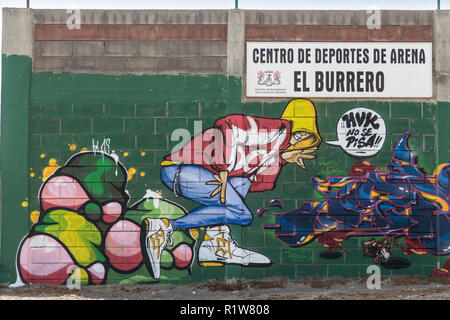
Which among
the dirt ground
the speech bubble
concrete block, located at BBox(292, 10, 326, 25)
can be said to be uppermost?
concrete block, located at BBox(292, 10, 326, 25)

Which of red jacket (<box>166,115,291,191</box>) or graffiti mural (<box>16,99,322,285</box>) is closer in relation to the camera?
graffiti mural (<box>16,99,322,285</box>)

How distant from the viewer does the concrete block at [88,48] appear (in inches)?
411

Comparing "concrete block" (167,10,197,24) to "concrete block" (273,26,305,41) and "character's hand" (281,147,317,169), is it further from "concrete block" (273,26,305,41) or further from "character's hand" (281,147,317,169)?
"character's hand" (281,147,317,169)

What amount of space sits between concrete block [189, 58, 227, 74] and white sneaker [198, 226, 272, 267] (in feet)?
9.11

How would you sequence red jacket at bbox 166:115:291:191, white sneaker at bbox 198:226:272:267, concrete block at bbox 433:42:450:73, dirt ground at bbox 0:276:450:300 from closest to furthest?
dirt ground at bbox 0:276:450:300 < white sneaker at bbox 198:226:272:267 < red jacket at bbox 166:115:291:191 < concrete block at bbox 433:42:450:73

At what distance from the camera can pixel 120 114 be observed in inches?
408

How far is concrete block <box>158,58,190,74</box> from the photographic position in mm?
10406

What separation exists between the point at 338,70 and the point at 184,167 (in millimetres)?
3235

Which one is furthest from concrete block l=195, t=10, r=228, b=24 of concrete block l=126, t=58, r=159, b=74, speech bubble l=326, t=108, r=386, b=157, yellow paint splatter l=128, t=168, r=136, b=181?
yellow paint splatter l=128, t=168, r=136, b=181

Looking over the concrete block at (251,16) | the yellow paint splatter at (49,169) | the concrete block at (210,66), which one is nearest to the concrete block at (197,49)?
the concrete block at (210,66)

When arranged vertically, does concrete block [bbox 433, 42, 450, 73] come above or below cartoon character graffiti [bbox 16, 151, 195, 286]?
above

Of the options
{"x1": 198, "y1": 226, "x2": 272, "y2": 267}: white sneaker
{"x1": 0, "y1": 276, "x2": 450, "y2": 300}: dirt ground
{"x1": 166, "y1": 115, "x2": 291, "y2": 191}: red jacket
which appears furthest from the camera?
{"x1": 166, "y1": 115, "x2": 291, "y2": 191}: red jacket

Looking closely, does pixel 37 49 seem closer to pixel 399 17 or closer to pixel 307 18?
pixel 307 18

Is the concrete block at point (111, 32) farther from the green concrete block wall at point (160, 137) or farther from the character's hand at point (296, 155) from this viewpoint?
the character's hand at point (296, 155)
